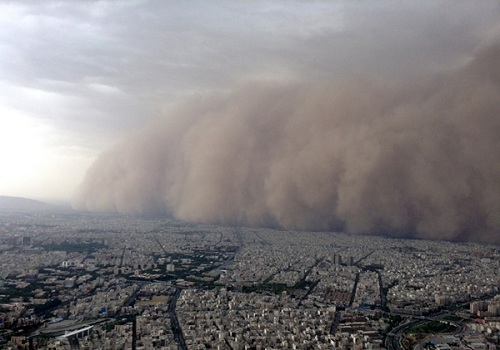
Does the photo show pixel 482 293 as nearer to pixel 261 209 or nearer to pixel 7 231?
pixel 261 209

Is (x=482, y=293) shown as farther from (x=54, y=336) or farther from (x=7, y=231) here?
(x=7, y=231)

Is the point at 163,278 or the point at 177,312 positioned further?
the point at 163,278

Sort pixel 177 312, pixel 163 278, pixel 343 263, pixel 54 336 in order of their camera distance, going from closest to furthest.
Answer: pixel 54 336 < pixel 177 312 < pixel 163 278 < pixel 343 263

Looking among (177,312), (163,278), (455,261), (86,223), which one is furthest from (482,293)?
(86,223)

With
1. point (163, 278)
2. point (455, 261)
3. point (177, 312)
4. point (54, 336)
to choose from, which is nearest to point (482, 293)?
point (455, 261)

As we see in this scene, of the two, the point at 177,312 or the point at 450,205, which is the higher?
the point at 450,205

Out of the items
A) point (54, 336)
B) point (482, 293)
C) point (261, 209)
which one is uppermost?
point (261, 209)

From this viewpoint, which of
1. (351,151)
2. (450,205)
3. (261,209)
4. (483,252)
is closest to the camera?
(483,252)
